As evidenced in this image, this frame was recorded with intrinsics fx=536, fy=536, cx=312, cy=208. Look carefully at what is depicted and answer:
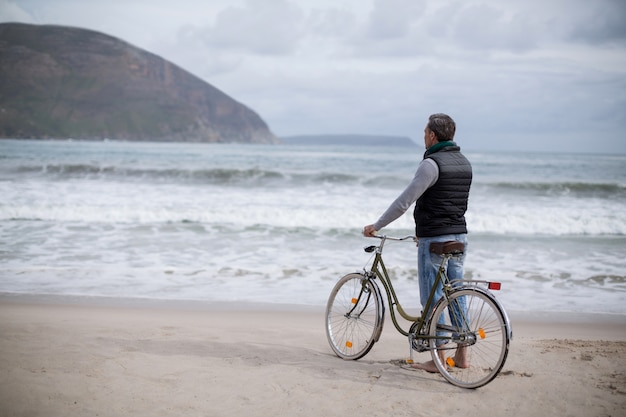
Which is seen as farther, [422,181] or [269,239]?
[269,239]

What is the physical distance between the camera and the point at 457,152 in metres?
3.94

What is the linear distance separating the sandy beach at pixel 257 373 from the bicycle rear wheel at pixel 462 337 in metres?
0.13

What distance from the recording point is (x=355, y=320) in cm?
467

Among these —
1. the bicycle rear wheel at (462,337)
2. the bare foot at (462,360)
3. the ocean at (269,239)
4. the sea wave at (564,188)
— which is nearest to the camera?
the bicycle rear wheel at (462,337)

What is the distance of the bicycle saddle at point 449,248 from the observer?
3756mm

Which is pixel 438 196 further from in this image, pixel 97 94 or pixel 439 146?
pixel 97 94

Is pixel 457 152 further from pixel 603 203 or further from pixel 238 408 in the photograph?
pixel 603 203

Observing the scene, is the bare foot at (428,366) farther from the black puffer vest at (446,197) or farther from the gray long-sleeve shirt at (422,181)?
the gray long-sleeve shirt at (422,181)

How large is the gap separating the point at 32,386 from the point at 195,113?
13731cm

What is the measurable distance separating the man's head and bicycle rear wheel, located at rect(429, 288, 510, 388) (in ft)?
3.63

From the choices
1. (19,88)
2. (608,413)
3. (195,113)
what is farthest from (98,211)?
(195,113)

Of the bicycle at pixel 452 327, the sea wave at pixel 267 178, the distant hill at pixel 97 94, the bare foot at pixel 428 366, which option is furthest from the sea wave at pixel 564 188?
the distant hill at pixel 97 94

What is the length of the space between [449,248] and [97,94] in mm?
124697

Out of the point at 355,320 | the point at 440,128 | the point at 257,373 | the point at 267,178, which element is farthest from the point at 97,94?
the point at 440,128
